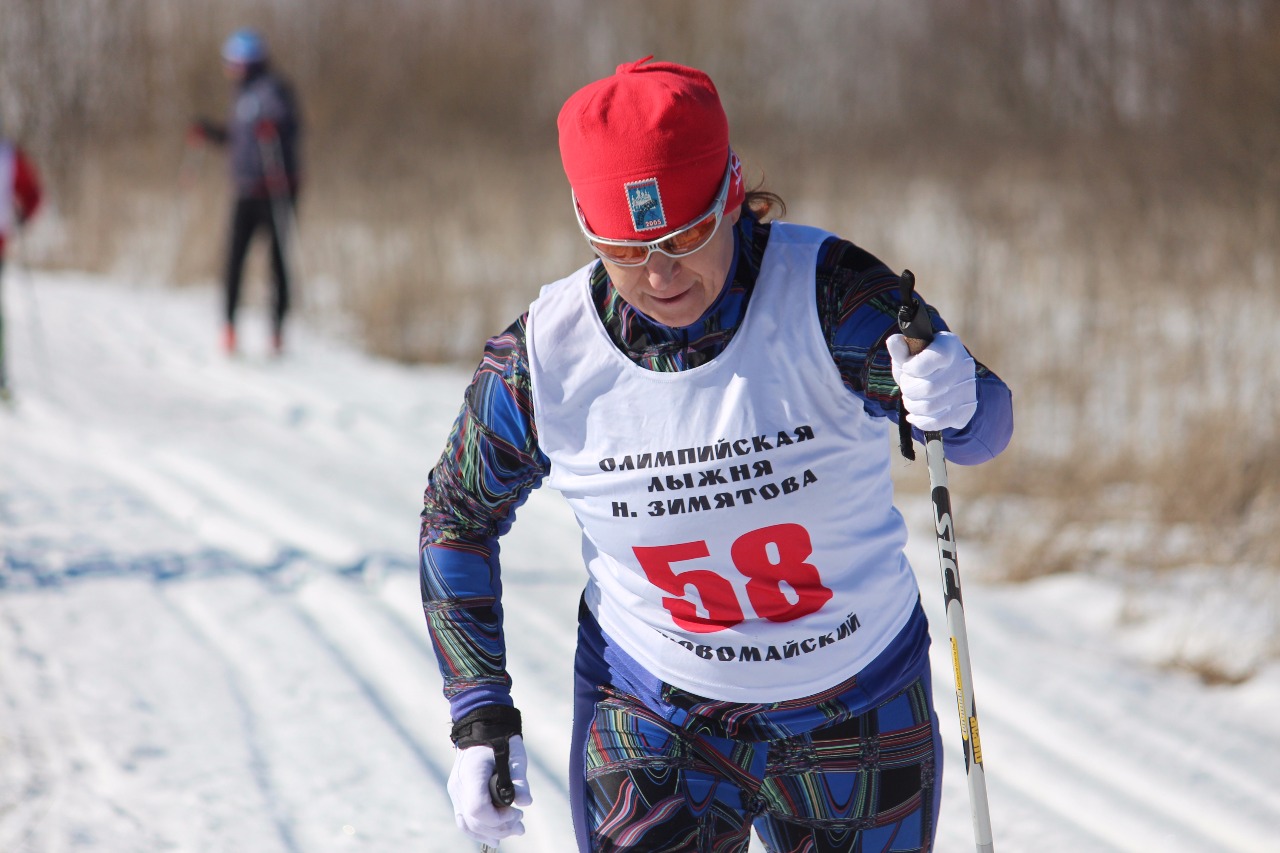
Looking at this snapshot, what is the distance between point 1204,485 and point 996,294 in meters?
2.07

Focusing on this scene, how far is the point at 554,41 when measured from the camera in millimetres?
18125

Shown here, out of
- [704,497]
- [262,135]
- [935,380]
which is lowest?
[262,135]

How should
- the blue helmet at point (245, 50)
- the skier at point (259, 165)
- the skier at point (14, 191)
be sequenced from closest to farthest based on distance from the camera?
the skier at point (14, 191) < the blue helmet at point (245, 50) < the skier at point (259, 165)

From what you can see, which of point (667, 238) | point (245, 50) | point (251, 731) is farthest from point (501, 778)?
point (245, 50)

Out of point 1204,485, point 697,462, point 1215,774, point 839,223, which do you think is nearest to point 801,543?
point 697,462

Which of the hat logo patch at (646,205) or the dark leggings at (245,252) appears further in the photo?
the dark leggings at (245,252)

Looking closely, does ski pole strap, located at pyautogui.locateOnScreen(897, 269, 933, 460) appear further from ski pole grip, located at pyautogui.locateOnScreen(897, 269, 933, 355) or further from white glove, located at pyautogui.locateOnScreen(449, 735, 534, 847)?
white glove, located at pyautogui.locateOnScreen(449, 735, 534, 847)

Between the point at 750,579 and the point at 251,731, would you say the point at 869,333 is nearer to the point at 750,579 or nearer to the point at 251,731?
the point at 750,579

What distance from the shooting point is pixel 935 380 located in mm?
1608

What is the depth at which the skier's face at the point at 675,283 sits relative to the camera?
1664 mm

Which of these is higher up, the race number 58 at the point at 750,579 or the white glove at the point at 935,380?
the white glove at the point at 935,380

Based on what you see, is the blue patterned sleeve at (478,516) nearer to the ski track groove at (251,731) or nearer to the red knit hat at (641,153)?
the red knit hat at (641,153)

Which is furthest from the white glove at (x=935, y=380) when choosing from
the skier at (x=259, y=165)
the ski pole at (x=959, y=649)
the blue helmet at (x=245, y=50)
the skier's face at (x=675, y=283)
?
the blue helmet at (x=245, y=50)

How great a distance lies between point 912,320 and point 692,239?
0.33m
